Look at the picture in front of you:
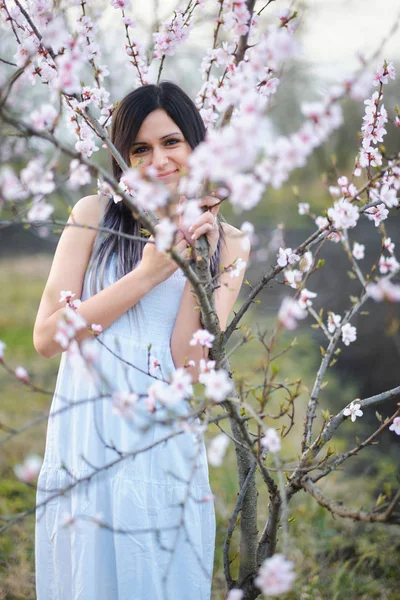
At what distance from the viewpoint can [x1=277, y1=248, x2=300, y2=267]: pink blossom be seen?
4.52 ft

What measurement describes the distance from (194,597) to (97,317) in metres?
0.82

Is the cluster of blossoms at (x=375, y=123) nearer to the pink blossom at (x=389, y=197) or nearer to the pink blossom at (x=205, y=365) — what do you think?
the pink blossom at (x=389, y=197)

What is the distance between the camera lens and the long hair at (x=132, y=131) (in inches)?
68.2

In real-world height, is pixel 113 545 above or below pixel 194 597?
above

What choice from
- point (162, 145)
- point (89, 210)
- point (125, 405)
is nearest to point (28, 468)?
point (125, 405)

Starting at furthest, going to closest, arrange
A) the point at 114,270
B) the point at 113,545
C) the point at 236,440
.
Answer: the point at 114,270 < the point at 113,545 < the point at 236,440

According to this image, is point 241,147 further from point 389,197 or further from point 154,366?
point 154,366

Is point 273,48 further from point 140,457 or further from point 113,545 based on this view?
point 113,545

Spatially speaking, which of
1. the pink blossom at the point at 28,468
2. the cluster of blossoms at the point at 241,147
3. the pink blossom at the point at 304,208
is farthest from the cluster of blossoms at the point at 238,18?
the pink blossom at the point at 28,468

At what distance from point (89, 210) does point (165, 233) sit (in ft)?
3.11

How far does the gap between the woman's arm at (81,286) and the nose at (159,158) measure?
0.92ft

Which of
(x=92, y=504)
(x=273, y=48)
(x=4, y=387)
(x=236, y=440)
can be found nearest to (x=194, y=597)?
(x=92, y=504)

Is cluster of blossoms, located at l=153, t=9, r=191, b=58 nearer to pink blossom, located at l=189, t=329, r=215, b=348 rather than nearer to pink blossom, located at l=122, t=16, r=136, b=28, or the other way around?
pink blossom, located at l=122, t=16, r=136, b=28

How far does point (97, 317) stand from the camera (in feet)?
4.96
